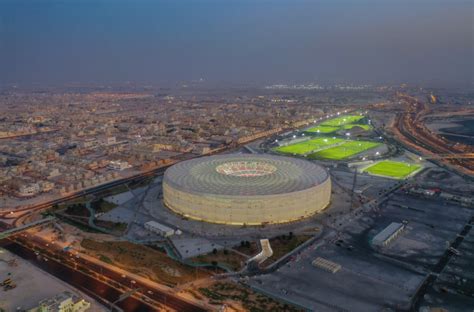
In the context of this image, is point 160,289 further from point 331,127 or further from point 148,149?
point 331,127

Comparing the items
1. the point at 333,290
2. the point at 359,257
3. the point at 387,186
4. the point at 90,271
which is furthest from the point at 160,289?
the point at 387,186

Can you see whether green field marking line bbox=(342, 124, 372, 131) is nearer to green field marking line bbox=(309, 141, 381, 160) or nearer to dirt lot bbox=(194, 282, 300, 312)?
green field marking line bbox=(309, 141, 381, 160)

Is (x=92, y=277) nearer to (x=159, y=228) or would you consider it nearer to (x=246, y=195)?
(x=159, y=228)

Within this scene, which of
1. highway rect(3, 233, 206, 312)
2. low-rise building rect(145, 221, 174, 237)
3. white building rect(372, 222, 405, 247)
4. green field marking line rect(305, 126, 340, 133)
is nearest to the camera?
highway rect(3, 233, 206, 312)

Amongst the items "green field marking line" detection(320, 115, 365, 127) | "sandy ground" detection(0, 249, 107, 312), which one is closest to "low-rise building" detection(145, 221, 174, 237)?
"sandy ground" detection(0, 249, 107, 312)

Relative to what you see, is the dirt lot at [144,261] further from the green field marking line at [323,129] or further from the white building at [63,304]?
the green field marking line at [323,129]

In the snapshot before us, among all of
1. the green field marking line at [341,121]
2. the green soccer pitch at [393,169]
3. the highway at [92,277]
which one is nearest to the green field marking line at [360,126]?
the green field marking line at [341,121]
